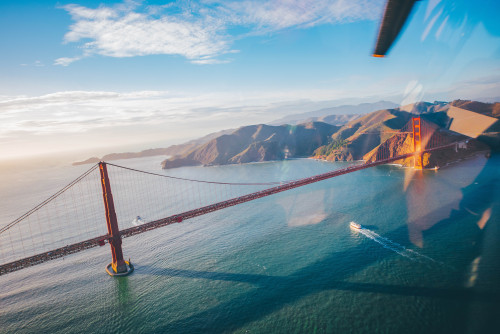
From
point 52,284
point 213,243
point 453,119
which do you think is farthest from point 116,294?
point 453,119

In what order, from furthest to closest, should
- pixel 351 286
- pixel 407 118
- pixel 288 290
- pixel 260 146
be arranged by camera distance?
pixel 260 146, pixel 407 118, pixel 288 290, pixel 351 286

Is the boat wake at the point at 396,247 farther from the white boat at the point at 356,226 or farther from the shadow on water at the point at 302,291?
the shadow on water at the point at 302,291

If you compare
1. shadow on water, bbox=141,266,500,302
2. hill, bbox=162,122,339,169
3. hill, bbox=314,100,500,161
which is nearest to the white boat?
shadow on water, bbox=141,266,500,302

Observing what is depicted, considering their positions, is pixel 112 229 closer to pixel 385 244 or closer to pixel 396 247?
pixel 385 244

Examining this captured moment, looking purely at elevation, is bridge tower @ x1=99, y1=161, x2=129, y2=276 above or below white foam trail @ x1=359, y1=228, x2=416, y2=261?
above

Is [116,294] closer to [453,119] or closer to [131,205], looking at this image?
[131,205]

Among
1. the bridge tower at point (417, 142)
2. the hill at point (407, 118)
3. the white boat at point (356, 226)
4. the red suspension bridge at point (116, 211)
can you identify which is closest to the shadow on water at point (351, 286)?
the red suspension bridge at point (116, 211)

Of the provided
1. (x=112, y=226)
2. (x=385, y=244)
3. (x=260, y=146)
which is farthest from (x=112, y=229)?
(x=260, y=146)

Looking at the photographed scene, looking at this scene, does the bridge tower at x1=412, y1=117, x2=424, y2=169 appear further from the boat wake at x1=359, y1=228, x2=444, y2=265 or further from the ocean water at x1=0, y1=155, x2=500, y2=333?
the boat wake at x1=359, y1=228, x2=444, y2=265
